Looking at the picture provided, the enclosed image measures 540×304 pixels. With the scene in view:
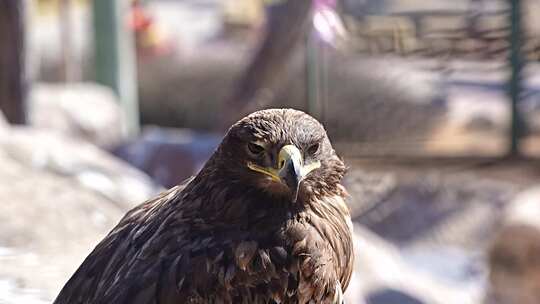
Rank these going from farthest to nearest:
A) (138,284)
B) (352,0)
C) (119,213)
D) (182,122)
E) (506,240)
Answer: (182,122), (352,0), (506,240), (119,213), (138,284)

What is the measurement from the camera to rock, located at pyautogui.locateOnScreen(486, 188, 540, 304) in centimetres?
616

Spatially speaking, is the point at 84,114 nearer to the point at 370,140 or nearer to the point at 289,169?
the point at 370,140

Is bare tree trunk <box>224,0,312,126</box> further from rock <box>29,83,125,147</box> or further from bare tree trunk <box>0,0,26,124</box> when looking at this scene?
rock <box>29,83,125,147</box>

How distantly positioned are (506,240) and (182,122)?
7371mm

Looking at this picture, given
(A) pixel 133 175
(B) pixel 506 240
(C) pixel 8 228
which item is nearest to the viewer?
(C) pixel 8 228

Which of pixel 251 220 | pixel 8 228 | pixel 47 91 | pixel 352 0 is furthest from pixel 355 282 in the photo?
pixel 47 91

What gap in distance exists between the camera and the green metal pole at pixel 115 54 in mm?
9414

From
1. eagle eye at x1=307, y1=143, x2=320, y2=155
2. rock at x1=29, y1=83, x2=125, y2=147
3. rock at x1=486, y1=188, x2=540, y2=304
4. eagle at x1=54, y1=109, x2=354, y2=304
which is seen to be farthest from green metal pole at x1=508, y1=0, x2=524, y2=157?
eagle eye at x1=307, y1=143, x2=320, y2=155

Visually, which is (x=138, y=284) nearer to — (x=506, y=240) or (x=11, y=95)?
(x=506, y=240)

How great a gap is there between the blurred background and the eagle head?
1.02 metres

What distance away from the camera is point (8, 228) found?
4.31 m

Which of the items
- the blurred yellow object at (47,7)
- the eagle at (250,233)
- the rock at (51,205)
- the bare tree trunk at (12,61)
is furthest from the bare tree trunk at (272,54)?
the blurred yellow object at (47,7)

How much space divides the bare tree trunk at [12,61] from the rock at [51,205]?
132 cm

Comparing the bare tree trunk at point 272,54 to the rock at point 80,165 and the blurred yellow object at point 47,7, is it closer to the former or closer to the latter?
the rock at point 80,165
